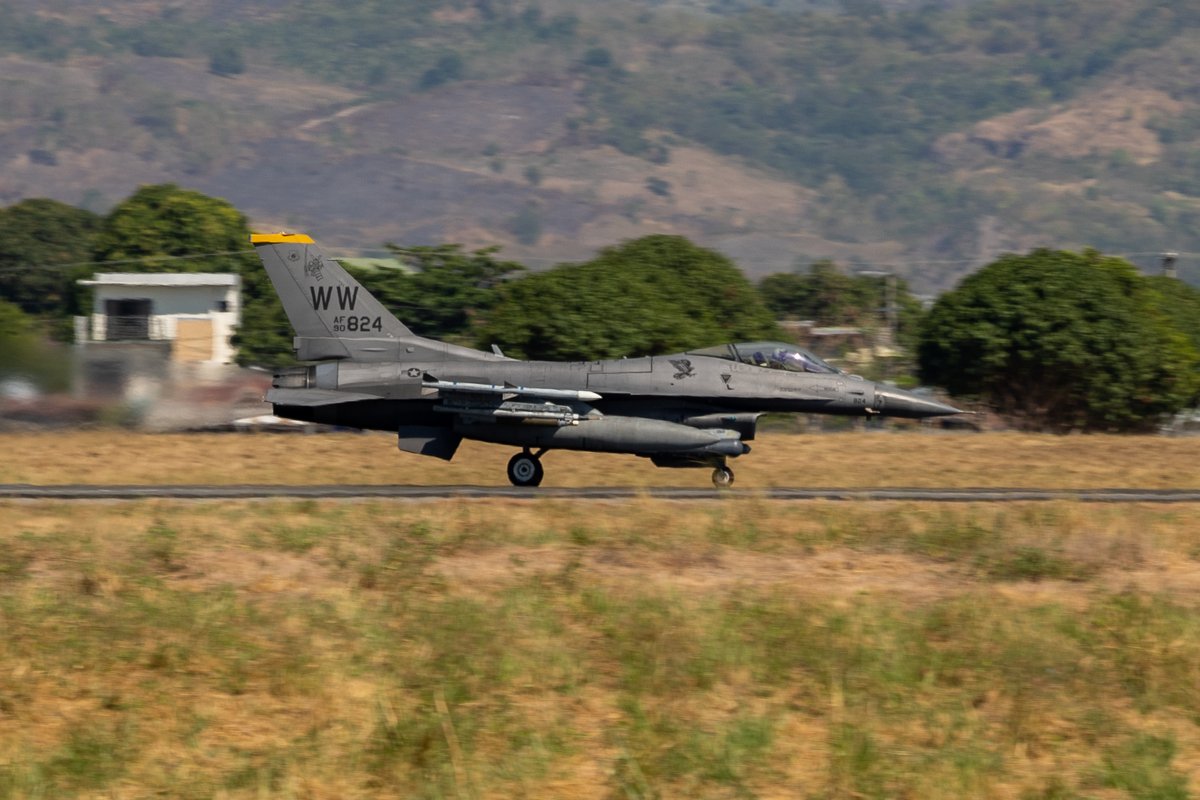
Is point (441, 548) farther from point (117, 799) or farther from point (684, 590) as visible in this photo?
point (117, 799)

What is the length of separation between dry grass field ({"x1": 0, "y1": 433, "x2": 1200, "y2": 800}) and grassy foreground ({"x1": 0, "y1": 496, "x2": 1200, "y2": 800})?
4 cm

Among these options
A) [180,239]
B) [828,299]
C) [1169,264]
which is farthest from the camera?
[180,239]

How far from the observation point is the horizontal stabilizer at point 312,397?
2684 cm

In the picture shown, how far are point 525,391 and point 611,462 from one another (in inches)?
300

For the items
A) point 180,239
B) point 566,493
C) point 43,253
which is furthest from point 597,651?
point 43,253

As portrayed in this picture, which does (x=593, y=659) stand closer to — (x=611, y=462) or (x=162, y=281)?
(x=611, y=462)

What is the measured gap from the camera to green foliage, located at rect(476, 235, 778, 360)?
132 ft

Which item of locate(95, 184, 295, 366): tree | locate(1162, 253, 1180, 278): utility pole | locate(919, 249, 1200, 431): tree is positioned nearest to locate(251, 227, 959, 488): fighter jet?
locate(919, 249, 1200, 431): tree

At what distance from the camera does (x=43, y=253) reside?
98.4 meters

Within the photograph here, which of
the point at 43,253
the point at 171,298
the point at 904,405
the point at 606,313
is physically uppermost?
the point at 43,253

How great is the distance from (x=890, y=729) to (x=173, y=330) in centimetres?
5062

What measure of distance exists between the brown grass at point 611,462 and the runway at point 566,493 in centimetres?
233

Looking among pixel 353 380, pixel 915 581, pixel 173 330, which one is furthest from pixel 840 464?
pixel 173 330

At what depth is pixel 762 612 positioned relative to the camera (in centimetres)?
1688
